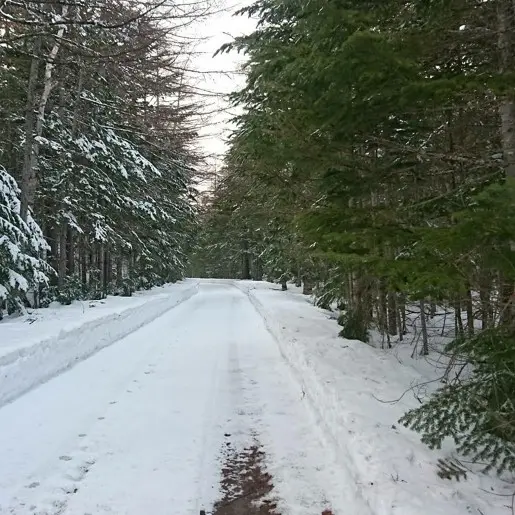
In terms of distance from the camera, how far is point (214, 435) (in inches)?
200

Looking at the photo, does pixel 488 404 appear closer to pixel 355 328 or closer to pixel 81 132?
pixel 355 328

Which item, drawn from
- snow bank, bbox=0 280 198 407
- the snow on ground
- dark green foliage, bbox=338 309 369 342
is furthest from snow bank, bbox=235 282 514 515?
snow bank, bbox=0 280 198 407

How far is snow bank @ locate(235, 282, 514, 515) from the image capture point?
3.21 meters

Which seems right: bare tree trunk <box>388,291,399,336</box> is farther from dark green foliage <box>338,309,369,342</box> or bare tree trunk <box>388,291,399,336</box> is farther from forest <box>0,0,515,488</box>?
dark green foliage <box>338,309,369,342</box>

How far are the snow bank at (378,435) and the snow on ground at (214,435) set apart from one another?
0.01 metres

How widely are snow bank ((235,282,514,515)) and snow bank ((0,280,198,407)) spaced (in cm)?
400

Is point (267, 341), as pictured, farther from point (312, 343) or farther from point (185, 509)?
point (185, 509)

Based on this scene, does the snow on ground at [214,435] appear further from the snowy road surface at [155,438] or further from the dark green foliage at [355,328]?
the dark green foliage at [355,328]

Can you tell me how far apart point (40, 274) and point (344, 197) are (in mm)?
7834

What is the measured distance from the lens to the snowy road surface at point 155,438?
3.75m

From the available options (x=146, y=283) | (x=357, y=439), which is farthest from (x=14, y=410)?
(x=146, y=283)

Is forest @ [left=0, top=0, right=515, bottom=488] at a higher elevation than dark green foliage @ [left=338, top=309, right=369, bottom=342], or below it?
higher

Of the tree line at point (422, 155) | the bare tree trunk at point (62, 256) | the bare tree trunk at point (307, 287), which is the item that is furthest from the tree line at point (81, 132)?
the bare tree trunk at point (307, 287)

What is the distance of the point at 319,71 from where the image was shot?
4.71m
